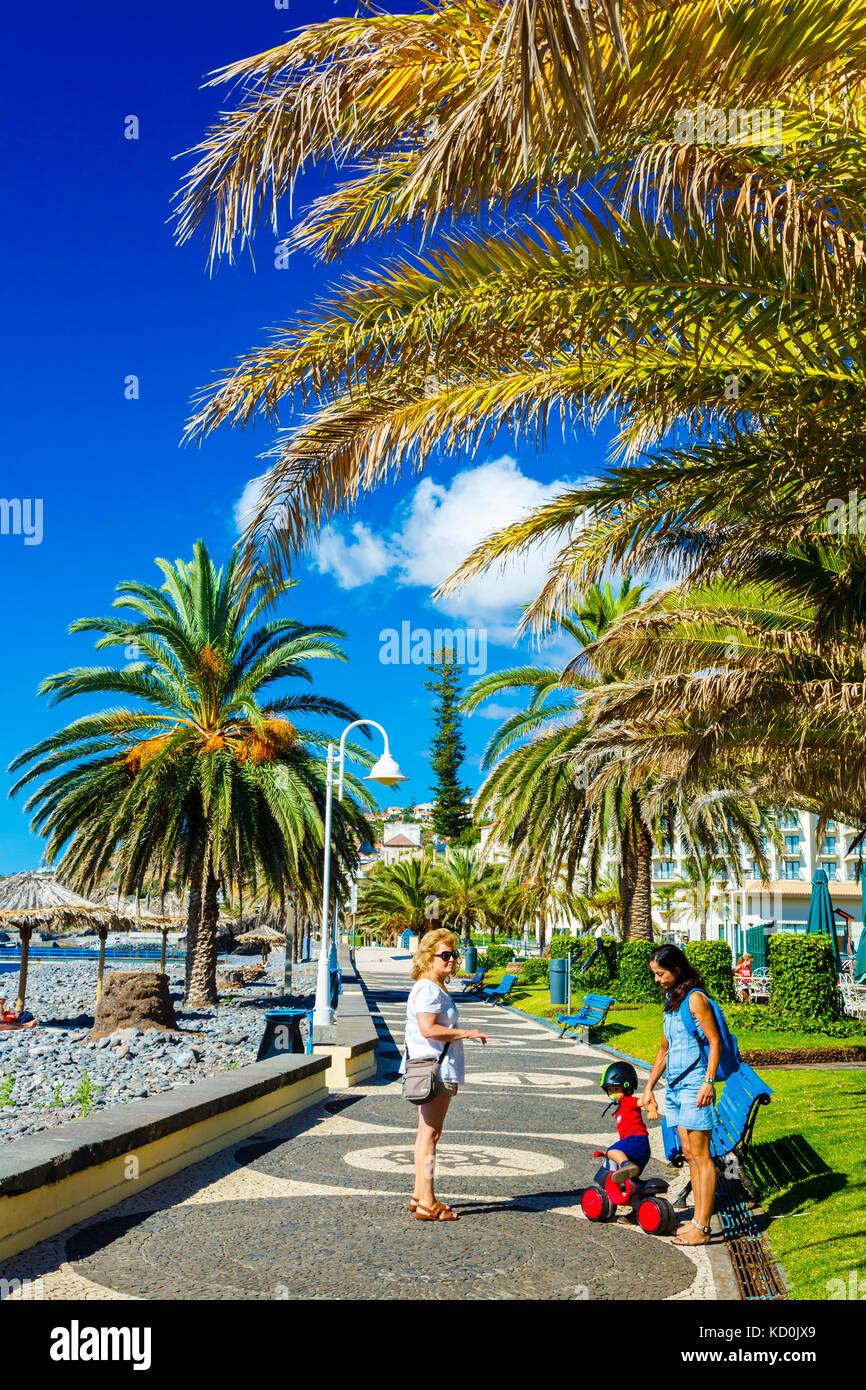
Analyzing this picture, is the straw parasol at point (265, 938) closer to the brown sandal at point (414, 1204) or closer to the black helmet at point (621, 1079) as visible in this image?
the black helmet at point (621, 1079)

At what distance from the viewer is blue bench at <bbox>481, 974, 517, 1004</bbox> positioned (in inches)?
1006

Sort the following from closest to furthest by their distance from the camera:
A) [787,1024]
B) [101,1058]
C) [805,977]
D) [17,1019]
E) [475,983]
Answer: [101,1058]
[787,1024]
[805,977]
[17,1019]
[475,983]

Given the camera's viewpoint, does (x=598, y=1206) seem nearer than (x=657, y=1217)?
No

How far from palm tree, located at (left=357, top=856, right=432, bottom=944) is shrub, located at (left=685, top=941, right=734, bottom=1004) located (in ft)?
82.0

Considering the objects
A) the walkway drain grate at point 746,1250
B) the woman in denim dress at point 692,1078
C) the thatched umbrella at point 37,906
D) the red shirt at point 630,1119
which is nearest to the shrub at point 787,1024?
the walkway drain grate at point 746,1250

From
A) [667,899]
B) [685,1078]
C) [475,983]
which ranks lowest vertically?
[667,899]

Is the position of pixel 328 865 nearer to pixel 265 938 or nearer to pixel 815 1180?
pixel 815 1180

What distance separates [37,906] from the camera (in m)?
20.8

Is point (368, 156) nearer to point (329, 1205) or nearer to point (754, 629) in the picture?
point (329, 1205)

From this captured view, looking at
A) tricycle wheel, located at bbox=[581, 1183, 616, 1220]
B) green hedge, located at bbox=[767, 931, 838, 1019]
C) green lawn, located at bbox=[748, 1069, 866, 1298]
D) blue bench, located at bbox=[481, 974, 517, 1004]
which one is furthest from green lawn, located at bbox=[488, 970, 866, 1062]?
tricycle wheel, located at bbox=[581, 1183, 616, 1220]

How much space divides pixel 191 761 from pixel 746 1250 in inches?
587

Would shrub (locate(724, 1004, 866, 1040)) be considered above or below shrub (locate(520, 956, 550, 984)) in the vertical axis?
above

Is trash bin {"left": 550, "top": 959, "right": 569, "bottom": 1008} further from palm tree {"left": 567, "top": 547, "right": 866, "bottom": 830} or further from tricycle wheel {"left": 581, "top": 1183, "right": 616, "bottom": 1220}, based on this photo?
tricycle wheel {"left": 581, "top": 1183, "right": 616, "bottom": 1220}

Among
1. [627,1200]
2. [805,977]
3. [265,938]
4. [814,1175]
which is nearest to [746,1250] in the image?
[627,1200]
